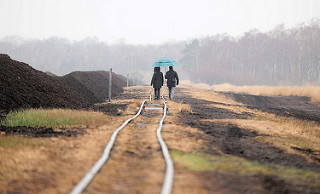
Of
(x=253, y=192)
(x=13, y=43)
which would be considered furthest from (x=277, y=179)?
(x=13, y=43)

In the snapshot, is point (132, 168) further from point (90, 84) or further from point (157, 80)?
point (90, 84)

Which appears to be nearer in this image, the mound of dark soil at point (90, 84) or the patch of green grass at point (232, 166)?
the patch of green grass at point (232, 166)

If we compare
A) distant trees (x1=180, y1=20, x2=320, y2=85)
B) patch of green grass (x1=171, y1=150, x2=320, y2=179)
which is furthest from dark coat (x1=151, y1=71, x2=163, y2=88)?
distant trees (x1=180, y1=20, x2=320, y2=85)

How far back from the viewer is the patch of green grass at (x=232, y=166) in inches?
185

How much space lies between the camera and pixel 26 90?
40.9ft

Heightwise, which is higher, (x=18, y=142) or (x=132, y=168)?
(x=18, y=142)

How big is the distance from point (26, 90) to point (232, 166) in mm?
9914

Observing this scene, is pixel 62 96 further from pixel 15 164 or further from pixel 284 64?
pixel 284 64

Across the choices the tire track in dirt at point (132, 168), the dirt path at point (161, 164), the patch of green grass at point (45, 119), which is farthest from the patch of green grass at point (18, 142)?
the patch of green grass at point (45, 119)

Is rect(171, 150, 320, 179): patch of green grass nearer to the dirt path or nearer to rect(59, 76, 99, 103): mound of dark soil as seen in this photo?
the dirt path

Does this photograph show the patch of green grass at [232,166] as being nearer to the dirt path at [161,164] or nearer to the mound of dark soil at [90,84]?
the dirt path at [161,164]

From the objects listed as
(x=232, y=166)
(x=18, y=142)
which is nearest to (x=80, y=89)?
(x=18, y=142)

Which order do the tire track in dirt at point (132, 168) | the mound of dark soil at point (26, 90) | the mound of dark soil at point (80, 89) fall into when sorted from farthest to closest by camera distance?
the mound of dark soil at point (80, 89) < the mound of dark soil at point (26, 90) < the tire track in dirt at point (132, 168)

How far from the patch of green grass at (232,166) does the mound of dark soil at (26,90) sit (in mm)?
7976
